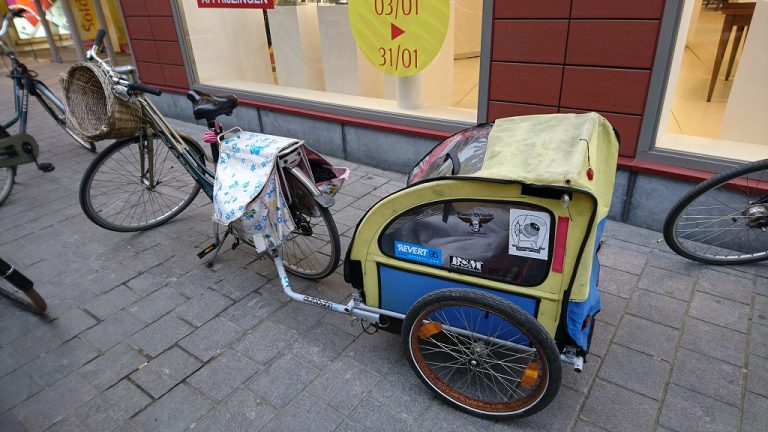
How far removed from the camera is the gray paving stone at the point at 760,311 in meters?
2.66

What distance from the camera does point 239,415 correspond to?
2.23 metres

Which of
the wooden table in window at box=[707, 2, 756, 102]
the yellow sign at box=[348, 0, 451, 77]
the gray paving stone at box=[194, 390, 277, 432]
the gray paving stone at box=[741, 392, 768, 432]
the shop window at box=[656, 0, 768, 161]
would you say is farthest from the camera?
the yellow sign at box=[348, 0, 451, 77]

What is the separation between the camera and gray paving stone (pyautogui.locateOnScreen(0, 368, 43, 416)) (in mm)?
2365

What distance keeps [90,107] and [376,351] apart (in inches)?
95.4

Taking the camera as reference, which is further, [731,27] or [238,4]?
[238,4]

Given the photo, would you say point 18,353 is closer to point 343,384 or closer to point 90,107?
point 90,107

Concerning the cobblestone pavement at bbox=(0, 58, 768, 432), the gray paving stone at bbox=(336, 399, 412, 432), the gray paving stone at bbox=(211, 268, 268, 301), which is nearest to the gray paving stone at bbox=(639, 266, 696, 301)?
the cobblestone pavement at bbox=(0, 58, 768, 432)

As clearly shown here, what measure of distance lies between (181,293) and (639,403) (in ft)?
8.75

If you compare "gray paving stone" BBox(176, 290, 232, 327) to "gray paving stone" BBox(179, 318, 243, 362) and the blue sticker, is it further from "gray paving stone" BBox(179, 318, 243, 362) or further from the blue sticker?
the blue sticker

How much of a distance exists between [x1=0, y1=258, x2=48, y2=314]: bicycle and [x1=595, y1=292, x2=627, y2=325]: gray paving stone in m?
3.28

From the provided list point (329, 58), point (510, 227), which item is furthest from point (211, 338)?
point (329, 58)

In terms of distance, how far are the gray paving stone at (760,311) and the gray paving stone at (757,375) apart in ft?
1.12

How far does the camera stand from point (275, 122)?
5.82 meters

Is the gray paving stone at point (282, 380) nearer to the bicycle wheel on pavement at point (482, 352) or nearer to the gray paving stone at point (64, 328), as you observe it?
the bicycle wheel on pavement at point (482, 352)
